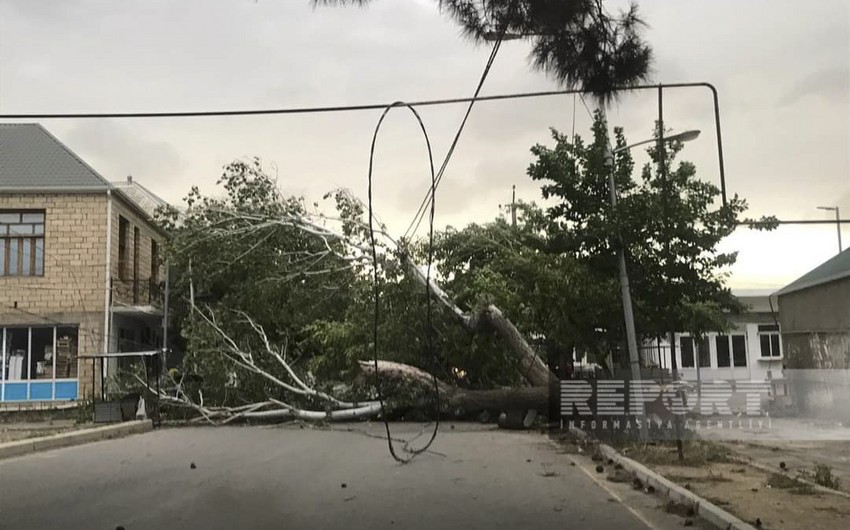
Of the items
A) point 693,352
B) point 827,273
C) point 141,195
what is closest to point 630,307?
point 827,273

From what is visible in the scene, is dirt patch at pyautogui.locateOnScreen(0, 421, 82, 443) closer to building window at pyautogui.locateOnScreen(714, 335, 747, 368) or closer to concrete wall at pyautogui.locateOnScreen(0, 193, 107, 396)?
concrete wall at pyautogui.locateOnScreen(0, 193, 107, 396)

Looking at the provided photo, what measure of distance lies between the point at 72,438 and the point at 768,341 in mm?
22225

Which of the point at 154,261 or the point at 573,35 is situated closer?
the point at 573,35

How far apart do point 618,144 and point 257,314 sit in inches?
407

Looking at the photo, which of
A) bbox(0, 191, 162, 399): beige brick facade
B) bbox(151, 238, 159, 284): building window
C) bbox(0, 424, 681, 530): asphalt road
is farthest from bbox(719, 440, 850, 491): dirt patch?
bbox(151, 238, 159, 284): building window

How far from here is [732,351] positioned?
27672mm

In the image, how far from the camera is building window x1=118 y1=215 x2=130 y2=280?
2519 centimetres

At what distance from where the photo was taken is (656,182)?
14.3 metres

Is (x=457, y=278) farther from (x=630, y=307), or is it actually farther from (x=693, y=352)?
(x=630, y=307)

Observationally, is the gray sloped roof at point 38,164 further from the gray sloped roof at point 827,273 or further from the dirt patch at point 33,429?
the gray sloped roof at point 827,273

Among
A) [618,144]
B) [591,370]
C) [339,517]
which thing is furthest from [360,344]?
[339,517]

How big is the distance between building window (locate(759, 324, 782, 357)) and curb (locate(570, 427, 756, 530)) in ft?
57.6

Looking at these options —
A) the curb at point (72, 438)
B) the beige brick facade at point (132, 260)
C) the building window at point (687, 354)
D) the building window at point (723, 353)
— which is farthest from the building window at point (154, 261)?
the building window at point (723, 353)

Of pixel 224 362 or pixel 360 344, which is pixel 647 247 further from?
pixel 224 362
